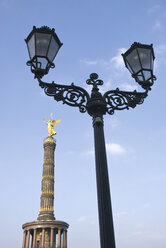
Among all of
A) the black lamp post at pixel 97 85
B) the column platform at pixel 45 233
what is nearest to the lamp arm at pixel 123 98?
the black lamp post at pixel 97 85

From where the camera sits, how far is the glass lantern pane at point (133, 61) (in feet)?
12.2

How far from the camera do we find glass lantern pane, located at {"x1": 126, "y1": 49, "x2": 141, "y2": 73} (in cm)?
372

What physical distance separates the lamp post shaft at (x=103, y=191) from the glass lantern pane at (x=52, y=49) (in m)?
1.08

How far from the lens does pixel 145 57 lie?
146 inches

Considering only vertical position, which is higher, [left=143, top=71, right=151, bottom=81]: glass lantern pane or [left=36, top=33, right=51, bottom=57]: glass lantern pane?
[left=36, top=33, right=51, bottom=57]: glass lantern pane

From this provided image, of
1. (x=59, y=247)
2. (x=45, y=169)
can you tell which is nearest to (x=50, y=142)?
(x=45, y=169)

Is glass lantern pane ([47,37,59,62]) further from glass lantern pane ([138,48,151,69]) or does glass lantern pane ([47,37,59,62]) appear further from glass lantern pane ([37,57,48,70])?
glass lantern pane ([138,48,151,69])

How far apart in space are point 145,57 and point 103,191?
80.2 inches

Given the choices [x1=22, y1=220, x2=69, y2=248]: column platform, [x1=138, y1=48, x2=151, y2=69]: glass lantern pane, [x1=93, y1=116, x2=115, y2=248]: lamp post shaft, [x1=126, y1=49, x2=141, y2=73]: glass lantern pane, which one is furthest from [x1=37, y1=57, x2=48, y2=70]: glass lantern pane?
[x1=22, y1=220, x2=69, y2=248]: column platform

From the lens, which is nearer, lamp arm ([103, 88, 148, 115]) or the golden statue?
lamp arm ([103, 88, 148, 115])

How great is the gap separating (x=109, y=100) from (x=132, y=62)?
26.1 inches

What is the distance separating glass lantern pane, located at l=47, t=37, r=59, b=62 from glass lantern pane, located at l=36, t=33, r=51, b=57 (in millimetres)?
56

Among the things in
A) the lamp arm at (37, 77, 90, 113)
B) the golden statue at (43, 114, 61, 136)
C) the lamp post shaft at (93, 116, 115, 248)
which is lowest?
the lamp post shaft at (93, 116, 115, 248)

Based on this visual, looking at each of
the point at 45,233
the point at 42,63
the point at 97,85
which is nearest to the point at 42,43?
the point at 42,63
